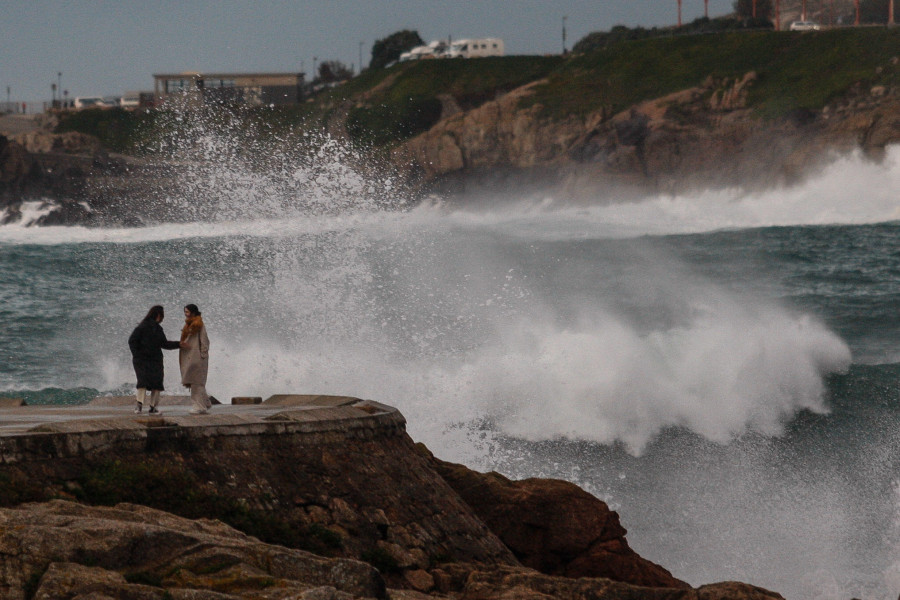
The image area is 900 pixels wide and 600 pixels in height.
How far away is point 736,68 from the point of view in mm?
113188

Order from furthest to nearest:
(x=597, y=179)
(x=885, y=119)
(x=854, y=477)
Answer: (x=597, y=179), (x=885, y=119), (x=854, y=477)

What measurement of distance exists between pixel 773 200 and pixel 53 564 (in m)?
90.0

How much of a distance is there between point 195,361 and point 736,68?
355 feet

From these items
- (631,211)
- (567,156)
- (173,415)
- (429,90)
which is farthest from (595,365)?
(429,90)

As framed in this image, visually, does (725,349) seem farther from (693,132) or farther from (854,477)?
(693,132)

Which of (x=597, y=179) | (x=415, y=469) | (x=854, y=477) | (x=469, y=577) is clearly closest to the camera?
(x=469, y=577)

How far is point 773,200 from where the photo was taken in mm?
91938

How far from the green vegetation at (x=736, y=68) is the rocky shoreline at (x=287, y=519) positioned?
316 ft

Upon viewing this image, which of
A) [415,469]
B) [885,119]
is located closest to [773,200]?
[885,119]

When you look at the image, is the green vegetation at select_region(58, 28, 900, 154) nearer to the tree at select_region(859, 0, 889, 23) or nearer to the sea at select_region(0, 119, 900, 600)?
the tree at select_region(859, 0, 889, 23)

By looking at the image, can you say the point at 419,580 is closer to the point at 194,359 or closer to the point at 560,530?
the point at 560,530

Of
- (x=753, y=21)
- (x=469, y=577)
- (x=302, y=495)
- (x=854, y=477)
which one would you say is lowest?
(x=854, y=477)

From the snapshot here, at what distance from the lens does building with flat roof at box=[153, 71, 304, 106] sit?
124 metres

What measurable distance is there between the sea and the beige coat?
653 centimetres
